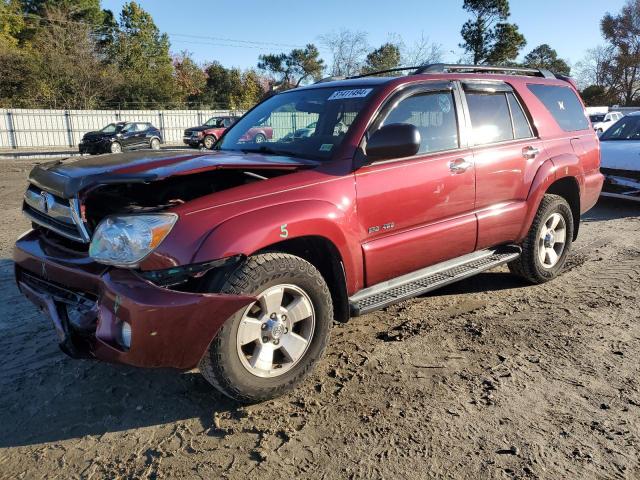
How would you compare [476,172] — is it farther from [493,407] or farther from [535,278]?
[493,407]

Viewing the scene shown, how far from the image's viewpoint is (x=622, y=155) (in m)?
8.32

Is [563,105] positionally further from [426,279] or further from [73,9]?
[73,9]

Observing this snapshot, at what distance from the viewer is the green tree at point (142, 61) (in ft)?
131

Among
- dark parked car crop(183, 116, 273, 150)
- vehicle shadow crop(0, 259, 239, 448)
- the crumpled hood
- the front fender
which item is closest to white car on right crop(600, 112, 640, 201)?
the front fender

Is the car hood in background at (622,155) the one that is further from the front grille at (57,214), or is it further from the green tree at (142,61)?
the green tree at (142,61)

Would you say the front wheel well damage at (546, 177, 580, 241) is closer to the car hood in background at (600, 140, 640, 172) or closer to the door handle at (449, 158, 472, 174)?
the door handle at (449, 158, 472, 174)

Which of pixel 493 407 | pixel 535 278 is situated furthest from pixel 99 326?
pixel 535 278

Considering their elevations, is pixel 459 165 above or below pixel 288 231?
above

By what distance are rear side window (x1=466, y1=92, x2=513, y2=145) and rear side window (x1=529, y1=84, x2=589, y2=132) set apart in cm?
64

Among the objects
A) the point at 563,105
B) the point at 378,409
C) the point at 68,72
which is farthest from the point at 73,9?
the point at 378,409

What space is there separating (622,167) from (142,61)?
45.3 meters

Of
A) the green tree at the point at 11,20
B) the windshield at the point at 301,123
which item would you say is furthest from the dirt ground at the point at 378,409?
the green tree at the point at 11,20

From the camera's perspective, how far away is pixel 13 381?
125 inches

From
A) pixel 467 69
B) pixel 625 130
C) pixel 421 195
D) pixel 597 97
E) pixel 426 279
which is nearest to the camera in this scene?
pixel 421 195
